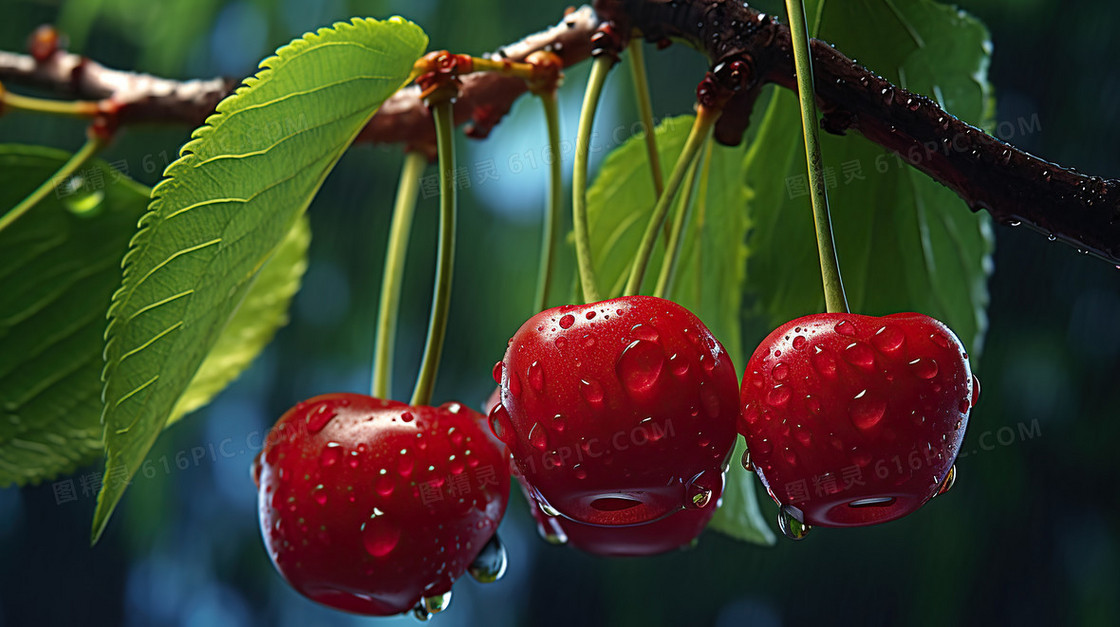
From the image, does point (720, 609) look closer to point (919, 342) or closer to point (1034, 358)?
point (1034, 358)

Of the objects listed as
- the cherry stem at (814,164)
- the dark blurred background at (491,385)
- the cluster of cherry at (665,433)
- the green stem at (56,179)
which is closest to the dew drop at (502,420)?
the cluster of cherry at (665,433)

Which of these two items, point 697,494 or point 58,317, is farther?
point 58,317

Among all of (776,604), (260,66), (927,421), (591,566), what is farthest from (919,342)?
(591,566)

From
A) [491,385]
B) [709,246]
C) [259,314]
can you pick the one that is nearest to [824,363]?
[709,246]

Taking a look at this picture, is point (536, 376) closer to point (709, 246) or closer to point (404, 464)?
point (404, 464)

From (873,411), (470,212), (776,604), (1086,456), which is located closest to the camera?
(873,411)

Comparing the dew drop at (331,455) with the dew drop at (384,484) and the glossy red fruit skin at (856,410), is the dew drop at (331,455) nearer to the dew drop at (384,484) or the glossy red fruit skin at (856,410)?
the dew drop at (384,484)
